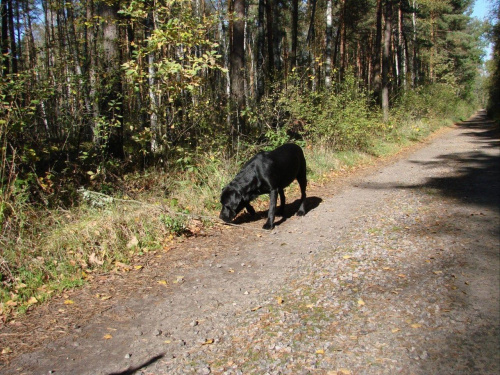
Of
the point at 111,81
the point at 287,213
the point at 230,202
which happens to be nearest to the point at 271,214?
the point at 230,202

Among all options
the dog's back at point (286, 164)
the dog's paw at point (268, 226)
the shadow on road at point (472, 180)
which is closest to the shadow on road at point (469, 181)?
the shadow on road at point (472, 180)

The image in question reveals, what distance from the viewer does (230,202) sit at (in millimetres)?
6555

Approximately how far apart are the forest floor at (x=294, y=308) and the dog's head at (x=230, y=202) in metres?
0.33

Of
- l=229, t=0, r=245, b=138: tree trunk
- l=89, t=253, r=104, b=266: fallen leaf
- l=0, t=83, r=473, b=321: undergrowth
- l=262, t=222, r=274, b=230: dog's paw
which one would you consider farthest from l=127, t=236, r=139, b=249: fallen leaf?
l=229, t=0, r=245, b=138: tree trunk

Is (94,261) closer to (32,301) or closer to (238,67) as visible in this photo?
(32,301)

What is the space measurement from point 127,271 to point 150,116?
14.6 feet

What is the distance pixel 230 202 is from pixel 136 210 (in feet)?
5.17

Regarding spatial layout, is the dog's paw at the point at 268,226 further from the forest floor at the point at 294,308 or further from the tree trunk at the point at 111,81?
the tree trunk at the point at 111,81

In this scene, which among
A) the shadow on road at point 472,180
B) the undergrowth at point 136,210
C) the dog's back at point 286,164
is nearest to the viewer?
the undergrowth at point 136,210

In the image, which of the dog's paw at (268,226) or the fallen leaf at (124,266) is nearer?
the fallen leaf at (124,266)

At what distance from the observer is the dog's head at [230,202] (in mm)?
6555

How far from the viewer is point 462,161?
1275cm

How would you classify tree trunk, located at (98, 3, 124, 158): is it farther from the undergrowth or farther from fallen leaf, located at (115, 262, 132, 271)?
fallen leaf, located at (115, 262, 132, 271)

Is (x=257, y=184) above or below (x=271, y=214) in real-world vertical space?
above
